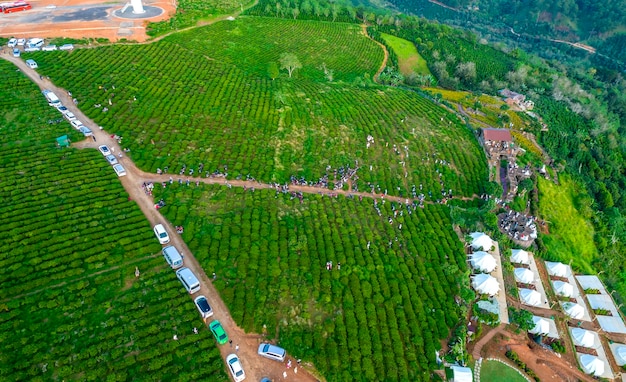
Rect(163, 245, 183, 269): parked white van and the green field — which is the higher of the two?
the green field

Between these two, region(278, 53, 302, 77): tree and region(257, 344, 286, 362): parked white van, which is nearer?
region(257, 344, 286, 362): parked white van

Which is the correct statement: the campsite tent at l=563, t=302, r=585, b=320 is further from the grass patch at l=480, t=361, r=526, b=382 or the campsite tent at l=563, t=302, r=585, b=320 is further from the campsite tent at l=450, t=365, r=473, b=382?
the campsite tent at l=450, t=365, r=473, b=382

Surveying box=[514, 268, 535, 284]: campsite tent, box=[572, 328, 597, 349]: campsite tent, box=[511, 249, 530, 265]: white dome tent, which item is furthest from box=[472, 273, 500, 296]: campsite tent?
box=[572, 328, 597, 349]: campsite tent

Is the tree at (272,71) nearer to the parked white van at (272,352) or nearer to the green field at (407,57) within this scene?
the green field at (407,57)

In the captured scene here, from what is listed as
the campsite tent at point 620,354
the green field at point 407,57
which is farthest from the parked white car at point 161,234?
the green field at point 407,57

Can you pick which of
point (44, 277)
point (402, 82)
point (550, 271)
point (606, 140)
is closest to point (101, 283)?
point (44, 277)

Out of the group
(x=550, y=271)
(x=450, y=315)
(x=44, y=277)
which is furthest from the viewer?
(x=550, y=271)

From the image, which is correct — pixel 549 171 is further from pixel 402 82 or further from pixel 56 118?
pixel 56 118
